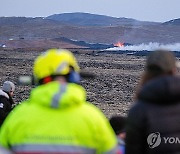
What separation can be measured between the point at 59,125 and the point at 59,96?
0.15 m

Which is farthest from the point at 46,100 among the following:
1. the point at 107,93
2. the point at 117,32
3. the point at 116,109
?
the point at 117,32

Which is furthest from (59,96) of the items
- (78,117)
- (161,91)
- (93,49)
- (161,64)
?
(93,49)

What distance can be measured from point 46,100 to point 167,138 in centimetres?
82

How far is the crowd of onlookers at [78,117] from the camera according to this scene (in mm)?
2652

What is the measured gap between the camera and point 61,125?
2.67m

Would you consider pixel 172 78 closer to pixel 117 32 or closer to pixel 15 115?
pixel 15 115

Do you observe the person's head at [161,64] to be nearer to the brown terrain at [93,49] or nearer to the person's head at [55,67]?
the person's head at [55,67]

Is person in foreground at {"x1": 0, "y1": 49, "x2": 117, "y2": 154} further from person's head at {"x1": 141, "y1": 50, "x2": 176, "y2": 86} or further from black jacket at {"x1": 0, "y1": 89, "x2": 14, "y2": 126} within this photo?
black jacket at {"x1": 0, "y1": 89, "x2": 14, "y2": 126}

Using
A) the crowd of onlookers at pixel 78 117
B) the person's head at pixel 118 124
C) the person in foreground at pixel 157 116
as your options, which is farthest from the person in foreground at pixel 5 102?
the person in foreground at pixel 157 116

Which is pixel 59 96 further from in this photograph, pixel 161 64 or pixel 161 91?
pixel 161 64

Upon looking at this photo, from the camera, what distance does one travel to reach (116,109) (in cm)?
1487

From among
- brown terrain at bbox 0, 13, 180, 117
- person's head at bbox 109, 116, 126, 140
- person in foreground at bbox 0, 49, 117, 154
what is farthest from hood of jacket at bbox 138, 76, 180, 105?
brown terrain at bbox 0, 13, 180, 117

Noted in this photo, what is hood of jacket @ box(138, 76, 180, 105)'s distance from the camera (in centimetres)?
297

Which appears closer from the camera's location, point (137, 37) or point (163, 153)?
point (163, 153)
